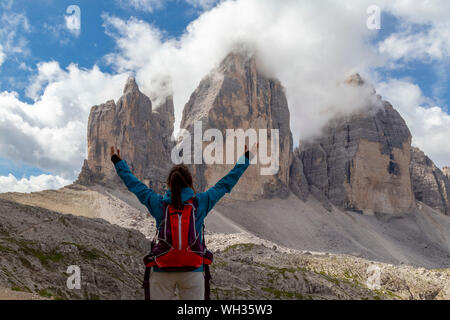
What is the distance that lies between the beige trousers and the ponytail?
29.5 inches

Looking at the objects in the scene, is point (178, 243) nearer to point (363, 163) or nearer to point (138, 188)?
point (138, 188)

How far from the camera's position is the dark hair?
13.9 ft

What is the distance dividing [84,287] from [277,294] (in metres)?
12.2

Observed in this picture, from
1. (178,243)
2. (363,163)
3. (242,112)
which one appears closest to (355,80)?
(363,163)

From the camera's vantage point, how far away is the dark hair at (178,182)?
13.9ft

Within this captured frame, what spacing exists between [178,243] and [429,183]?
373ft

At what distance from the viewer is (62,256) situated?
17.6 m

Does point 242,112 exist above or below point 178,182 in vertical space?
above

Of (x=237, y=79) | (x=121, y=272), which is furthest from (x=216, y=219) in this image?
(x=121, y=272)

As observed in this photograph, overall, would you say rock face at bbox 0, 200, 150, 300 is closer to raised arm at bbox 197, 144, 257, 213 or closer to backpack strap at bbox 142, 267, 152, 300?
backpack strap at bbox 142, 267, 152, 300

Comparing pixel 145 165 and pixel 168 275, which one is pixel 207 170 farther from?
pixel 168 275

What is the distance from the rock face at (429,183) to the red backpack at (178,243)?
110323 mm

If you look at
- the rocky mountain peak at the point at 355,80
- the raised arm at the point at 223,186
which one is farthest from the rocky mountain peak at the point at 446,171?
the raised arm at the point at 223,186

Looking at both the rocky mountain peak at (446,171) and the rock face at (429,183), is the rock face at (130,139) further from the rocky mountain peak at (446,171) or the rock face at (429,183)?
the rocky mountain peak at (446,171)
